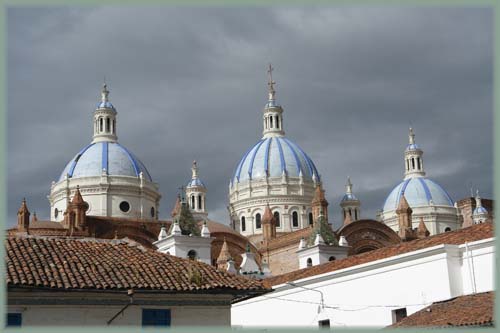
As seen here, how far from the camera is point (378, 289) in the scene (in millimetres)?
27312

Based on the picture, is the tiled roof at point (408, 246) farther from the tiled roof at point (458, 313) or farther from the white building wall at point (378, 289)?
the tiled roof at point (458, 313)

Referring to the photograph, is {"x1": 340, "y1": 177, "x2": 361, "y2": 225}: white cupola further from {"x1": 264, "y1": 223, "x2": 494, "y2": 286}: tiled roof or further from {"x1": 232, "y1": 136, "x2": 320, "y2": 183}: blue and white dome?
{"x1": 264, "y1": 223, "x2": 494, "y2": 286}: tiled roof

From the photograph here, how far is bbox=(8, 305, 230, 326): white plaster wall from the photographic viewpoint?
17078 millimetres

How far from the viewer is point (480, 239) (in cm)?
2598

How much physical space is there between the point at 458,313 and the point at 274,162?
4671 centimetres

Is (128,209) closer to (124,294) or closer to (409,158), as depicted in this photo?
(409,158)

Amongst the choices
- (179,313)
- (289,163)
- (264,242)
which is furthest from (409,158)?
(179,313)

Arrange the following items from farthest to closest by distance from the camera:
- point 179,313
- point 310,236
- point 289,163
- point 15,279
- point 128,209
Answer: point 289,163
point 128,209
point 310,236
point 179,313
point 15,279

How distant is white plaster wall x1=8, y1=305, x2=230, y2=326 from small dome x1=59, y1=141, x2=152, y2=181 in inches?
1562

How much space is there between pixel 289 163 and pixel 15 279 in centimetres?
5234

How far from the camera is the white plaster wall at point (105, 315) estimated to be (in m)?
17.1

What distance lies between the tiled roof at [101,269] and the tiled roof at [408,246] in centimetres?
1058

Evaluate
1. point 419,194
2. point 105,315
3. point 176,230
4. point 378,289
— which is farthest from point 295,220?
point 105,315

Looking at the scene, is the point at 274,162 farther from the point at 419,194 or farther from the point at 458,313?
the point at 458,313
